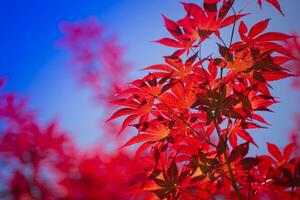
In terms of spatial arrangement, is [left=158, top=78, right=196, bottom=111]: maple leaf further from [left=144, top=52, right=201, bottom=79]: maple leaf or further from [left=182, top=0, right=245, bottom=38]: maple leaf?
[left=182, top=0, right=245, bottom=38]: maple leaf

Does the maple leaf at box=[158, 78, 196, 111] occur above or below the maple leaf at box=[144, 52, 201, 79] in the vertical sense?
below

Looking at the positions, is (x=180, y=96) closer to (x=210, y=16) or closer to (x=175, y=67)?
(x=175, y=67)

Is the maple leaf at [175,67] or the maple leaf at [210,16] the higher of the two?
the maple leaf at [210,16]

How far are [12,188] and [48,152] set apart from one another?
1.40 feet

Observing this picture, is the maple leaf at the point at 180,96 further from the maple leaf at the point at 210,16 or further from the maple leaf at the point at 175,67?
the maple leaf at the point at 210,16

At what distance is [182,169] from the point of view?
4.10ft

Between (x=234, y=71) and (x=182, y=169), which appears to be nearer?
(x=234, y=71)

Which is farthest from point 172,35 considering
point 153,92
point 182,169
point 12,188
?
point 12,188

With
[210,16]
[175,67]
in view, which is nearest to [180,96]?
[175,67]

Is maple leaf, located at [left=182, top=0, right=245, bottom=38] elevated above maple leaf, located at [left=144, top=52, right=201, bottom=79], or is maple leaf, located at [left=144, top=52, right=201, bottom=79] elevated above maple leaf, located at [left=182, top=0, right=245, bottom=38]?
maple leaf, located at [left=182, top=0, right=245, bottom=38]

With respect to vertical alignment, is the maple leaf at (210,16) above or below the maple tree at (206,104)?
above

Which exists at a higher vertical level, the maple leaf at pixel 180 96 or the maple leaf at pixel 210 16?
the maple leaf at pixel 210 16

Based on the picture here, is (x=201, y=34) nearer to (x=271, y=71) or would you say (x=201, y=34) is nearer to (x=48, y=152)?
(x=271, y=71)

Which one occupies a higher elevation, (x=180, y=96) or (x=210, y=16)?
(x=210, y=16)
